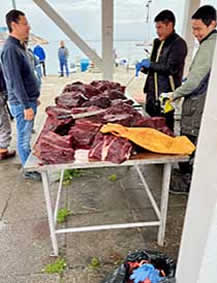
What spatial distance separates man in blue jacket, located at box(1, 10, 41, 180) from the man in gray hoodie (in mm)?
1384

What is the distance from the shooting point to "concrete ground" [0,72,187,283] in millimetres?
1833

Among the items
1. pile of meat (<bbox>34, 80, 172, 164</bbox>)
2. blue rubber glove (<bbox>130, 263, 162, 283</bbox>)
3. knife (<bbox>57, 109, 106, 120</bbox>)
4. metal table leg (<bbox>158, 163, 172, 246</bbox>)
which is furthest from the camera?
knife (<bbox>57, 109, 106, 120</bbox>)

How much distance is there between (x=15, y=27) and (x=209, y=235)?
7.62ft

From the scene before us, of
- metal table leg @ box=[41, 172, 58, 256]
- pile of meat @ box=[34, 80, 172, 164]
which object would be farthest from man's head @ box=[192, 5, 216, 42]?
metal table leg @ box=[41, 172, 58, 256]

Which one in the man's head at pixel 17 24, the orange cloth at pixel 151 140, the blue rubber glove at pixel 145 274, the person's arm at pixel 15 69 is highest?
the man's head at pixel 17 24

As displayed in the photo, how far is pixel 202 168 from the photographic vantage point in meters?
0.94

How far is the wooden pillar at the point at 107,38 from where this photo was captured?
3.99m

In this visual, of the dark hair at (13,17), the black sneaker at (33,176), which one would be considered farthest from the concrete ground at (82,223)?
the dark hair at (13,17)

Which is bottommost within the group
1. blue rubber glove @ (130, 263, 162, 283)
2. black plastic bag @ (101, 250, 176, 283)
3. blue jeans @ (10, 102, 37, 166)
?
black plastic bag @ (101, 250, 176, 283)

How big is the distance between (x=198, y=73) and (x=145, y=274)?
1.57 meters

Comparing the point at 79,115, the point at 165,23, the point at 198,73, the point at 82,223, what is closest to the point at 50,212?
the point at 82,223

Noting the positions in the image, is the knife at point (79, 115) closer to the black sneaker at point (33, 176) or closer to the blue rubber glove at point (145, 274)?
the blue rubber glove at point (145, 274)

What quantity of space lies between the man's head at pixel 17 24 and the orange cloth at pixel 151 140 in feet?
4.55

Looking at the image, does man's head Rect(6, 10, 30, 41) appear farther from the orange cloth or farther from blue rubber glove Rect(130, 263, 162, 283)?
blue rubber glove Rect(130, 263, 162, 283)
